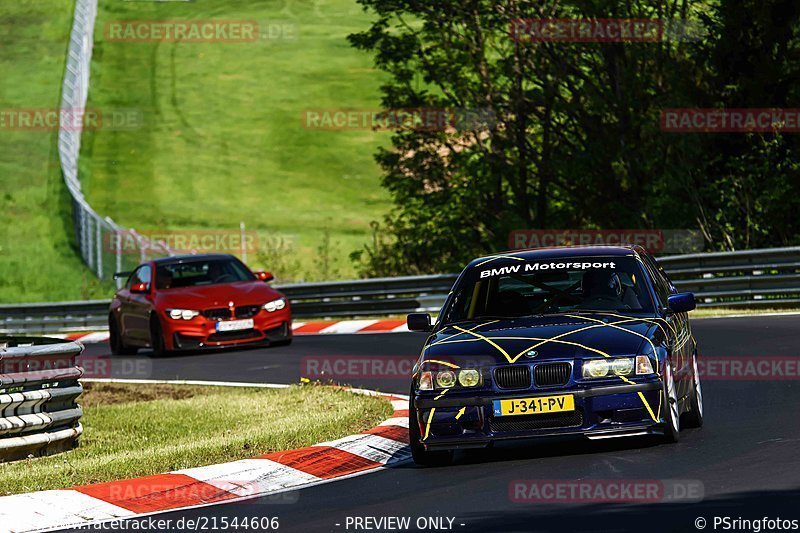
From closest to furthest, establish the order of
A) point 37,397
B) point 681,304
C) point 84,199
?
point 681,304 < point 37,397 < point 84,199

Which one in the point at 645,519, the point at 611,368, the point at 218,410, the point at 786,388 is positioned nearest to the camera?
the point at 645,519

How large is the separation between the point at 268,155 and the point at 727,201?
40.9 metres

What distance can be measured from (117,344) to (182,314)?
2.60m

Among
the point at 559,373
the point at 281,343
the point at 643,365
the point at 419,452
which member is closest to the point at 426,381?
the point at 419,452

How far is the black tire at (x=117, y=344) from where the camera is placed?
24.0m

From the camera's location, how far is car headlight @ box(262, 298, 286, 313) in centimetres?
2219

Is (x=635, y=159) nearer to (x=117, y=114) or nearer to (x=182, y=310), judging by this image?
(x=182, y=310)

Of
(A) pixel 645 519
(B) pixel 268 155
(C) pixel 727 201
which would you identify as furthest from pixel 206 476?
(B) pixel 268 155

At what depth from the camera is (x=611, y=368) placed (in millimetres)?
9867

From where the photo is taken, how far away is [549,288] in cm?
1131

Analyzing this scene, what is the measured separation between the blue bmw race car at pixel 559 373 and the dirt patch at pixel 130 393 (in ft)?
21.2

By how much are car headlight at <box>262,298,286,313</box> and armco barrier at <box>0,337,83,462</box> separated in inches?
385

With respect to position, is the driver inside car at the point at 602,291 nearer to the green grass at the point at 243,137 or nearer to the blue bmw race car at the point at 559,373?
the blue bmw race car at the point at 559,373

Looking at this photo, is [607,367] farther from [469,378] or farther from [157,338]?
[157,338]
